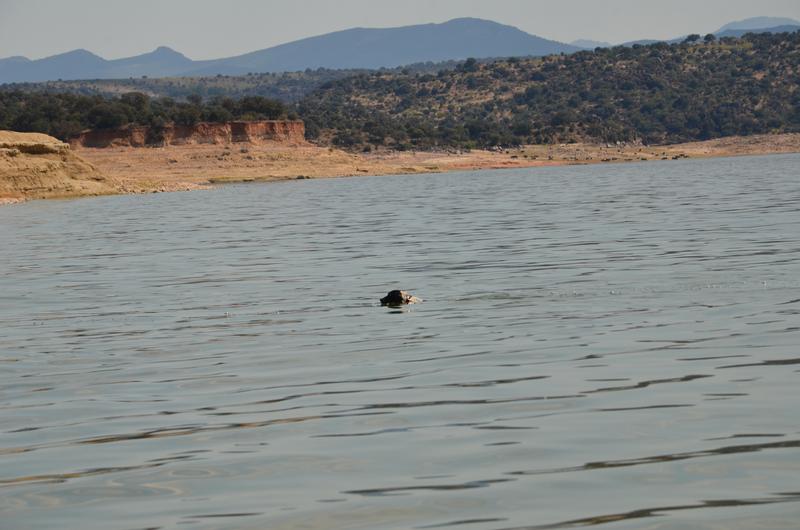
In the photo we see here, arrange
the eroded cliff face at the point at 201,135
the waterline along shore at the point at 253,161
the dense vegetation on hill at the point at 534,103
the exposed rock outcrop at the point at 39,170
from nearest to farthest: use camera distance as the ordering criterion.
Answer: the exposed rock outcrop at the point at 39,170 < the waterline along shore at the point at 253,161 < the eroded cliff face at the point at 201,135 < the dense vegetation on hill at the point at 534,103

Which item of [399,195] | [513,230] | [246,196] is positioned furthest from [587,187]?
[513,230]

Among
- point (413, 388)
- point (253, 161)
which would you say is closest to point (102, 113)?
point (253, 161)

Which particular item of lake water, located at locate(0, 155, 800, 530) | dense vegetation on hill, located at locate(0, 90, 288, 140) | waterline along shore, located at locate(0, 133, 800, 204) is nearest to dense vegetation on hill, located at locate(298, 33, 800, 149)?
waterline along shore, located at locate(0, 133, 800, 204)

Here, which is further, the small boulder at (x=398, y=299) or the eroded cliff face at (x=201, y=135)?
the eroded cliff face at (x=201, y=135)

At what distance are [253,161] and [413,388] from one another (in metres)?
86.9

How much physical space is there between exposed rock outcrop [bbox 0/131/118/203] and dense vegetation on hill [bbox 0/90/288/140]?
106ft

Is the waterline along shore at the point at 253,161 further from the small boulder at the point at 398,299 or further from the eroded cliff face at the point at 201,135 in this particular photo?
the small boulder at the point at 398,299

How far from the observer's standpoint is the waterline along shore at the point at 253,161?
65.9 m

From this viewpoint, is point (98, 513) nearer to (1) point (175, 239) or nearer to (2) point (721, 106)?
(1) point (175, 239)

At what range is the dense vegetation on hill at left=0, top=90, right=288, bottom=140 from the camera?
101 meters

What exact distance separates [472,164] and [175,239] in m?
74.7

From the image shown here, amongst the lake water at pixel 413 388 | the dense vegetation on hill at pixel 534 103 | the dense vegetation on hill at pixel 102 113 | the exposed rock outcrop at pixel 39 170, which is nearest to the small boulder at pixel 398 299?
the lake water at pixel 413 388

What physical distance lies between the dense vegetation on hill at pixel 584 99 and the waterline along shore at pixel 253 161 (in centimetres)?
679

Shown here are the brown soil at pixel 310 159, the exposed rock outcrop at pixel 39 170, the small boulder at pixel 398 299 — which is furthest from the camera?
the brown soil at pixel 310 159
